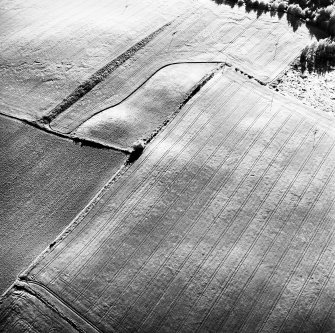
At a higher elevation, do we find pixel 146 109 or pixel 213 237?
pixel 146 109

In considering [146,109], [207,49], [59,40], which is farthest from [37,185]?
[207,49]

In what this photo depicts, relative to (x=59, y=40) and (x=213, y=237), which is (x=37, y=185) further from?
(x=59, y=40)

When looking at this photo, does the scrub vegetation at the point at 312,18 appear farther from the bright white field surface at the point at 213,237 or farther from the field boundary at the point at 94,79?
the field boundary at the point at 94,79

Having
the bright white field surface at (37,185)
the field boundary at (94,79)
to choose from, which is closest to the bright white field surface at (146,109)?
the bright white field surface at (37,185)

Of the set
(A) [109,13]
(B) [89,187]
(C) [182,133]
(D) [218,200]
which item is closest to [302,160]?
(D) [218,200]

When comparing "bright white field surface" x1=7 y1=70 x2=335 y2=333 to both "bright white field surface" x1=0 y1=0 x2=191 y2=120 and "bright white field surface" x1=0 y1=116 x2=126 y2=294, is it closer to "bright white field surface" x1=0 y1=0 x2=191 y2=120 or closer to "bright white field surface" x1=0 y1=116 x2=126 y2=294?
"bright white field surface" x1=0 y1=116 x2=126 y2=294
